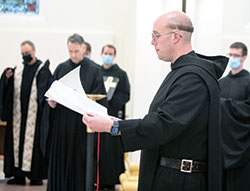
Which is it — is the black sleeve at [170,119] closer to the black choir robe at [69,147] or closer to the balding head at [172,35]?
the balding head at [172,35]

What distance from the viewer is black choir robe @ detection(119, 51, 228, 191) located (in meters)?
2.64

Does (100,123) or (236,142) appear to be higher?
(100,123)

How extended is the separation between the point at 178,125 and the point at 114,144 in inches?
171

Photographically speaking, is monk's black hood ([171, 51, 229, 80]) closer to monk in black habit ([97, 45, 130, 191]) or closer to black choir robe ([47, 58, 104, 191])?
black choir robe ([47, 58, 104, 191])

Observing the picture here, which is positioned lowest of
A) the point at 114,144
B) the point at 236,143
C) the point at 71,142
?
the point at 114,144

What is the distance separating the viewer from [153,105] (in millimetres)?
2895

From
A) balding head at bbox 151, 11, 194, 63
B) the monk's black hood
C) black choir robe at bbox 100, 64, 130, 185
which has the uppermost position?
balding head at bbox 151, 11, 194, 63

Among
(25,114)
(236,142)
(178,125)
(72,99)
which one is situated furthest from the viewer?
(25,114)

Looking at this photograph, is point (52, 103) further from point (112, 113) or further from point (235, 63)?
point (235, 63)

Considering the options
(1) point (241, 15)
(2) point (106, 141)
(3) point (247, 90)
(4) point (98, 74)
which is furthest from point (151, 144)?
(1) point (241, 15)

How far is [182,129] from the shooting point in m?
2.63

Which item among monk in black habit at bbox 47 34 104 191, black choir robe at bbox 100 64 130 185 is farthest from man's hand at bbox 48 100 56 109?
black choir robe at bbox 100 64 130 185

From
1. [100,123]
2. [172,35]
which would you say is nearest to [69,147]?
[100,123]

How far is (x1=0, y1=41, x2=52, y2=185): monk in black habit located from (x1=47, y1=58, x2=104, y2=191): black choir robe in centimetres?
114
